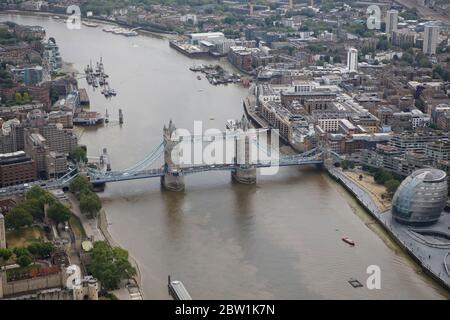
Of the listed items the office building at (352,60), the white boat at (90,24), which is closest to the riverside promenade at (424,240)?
the office building at (352,60)

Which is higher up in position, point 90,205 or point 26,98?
point 26,98

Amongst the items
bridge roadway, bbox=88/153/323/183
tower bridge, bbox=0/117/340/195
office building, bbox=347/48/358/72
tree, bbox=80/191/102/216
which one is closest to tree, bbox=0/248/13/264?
tree, bbox=80/191/102/216

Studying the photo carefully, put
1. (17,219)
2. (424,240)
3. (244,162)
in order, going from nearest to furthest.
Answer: (424,240) < (17,219) < (244,162)

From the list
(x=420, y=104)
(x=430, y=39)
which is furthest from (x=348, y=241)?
(x=430, y=39)

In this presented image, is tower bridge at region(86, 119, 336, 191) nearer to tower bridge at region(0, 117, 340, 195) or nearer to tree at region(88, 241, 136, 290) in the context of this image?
tower bridge at region(0, 117, 340, 195)

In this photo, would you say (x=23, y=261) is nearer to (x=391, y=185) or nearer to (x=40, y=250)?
(x=40, y=250)

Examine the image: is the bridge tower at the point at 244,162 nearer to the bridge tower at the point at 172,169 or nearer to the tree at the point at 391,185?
the bridge tower at the point at 172,169
